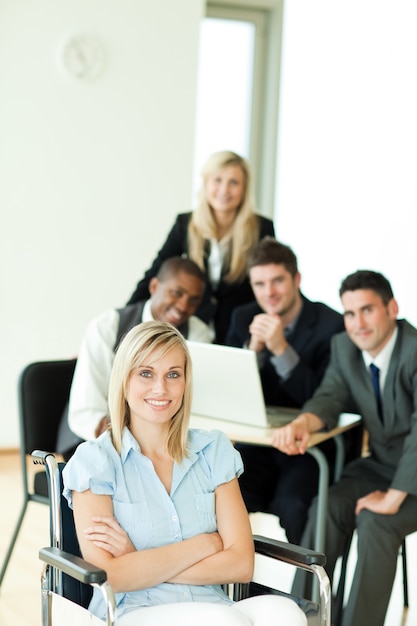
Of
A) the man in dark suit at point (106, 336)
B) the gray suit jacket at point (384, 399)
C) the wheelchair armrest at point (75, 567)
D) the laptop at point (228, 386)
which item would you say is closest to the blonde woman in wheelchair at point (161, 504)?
the wheelchair armrest at point (75, 567)

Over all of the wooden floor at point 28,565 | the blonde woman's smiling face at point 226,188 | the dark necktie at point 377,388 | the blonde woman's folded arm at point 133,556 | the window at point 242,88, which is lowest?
the wooden floor at point 28,565

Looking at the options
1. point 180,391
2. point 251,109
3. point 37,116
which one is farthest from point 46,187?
point 180,391

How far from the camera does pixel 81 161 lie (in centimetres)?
608

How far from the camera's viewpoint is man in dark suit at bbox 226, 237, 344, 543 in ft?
12.0

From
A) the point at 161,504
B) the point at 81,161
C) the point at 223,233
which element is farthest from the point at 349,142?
the point at 161,504

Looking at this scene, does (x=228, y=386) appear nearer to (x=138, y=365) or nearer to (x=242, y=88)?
(x=138, y=365)

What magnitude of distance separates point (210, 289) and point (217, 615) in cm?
241

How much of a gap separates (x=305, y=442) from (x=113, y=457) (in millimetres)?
1084

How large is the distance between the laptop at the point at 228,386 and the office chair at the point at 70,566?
96cm

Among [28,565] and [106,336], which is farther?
[28,565]

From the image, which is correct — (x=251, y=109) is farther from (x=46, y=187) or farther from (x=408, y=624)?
(x=408, y=624)

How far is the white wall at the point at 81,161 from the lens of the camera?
5.90 m

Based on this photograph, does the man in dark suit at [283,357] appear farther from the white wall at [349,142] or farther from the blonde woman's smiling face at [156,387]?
the white wall at [349,142]

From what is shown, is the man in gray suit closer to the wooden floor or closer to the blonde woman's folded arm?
the wooden floor
